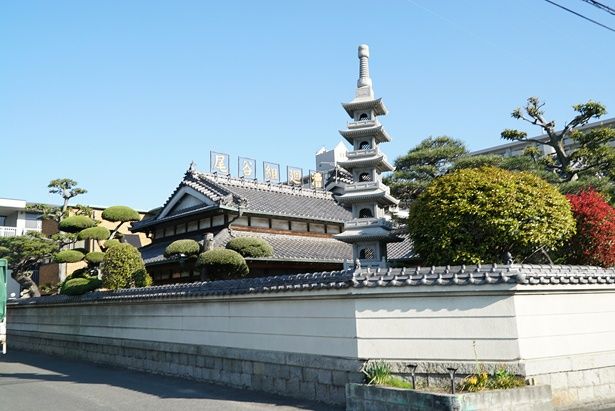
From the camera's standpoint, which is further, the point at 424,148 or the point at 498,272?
the point at 424,148

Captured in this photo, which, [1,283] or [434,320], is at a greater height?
[1,283]

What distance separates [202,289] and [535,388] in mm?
9315

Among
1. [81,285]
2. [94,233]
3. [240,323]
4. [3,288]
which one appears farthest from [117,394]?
[94,233]

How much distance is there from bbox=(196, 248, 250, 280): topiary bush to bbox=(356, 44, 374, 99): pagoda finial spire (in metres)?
7.28

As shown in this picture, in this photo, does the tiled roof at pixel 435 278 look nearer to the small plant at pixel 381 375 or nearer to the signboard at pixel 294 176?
the small plant at pixel 381 375

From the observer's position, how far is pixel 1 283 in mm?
19094

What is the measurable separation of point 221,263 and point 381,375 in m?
8.40

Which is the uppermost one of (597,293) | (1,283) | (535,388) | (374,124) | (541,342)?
(374,124)

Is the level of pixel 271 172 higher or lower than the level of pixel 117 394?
higher

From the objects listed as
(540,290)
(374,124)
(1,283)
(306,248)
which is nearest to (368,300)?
(540,290)

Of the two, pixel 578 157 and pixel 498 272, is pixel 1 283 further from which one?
pixel 578 157

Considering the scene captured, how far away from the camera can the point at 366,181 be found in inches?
727

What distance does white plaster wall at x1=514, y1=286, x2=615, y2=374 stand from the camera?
32.0ft

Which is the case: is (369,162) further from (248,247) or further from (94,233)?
(94,233)
